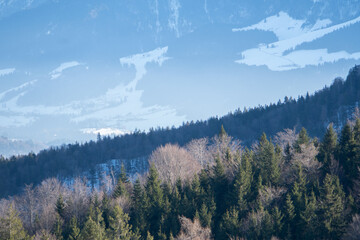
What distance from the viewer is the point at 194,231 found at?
53062mm

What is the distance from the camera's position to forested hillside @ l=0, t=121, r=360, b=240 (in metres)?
51.1

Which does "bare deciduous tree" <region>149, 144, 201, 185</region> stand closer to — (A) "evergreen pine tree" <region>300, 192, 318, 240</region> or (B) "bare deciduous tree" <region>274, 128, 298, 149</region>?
(B) "bare deciduous tree" <region>274, 128, 298, 149</region>

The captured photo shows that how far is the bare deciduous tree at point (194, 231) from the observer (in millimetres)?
52656

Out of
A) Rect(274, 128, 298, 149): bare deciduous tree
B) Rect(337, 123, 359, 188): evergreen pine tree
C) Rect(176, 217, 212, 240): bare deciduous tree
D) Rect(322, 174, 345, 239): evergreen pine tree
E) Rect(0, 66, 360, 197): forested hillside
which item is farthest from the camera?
Rect(0, 66, 360, 197): forested hillside

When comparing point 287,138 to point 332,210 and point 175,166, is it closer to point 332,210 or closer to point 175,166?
point 175,166

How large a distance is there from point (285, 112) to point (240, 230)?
11335 cm

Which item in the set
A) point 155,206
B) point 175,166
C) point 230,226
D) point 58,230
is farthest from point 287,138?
point 58,230

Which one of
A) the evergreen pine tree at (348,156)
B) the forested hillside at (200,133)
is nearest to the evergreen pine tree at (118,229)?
the evergreen pine tree at (348,156)

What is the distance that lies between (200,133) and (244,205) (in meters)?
113

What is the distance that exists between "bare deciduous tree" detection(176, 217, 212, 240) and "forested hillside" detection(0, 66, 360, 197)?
89.4 m

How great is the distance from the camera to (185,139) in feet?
565

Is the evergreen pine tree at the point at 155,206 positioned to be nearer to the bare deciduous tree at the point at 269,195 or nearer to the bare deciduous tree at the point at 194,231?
the bare deciduous tree at the point at 194,231

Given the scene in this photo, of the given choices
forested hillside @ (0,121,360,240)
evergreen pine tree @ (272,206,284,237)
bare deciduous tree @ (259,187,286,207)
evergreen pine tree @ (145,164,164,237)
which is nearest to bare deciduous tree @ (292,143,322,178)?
forested hillside @ (0,121,360,240)

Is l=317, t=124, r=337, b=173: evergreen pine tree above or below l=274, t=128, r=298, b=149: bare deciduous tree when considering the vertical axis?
above
